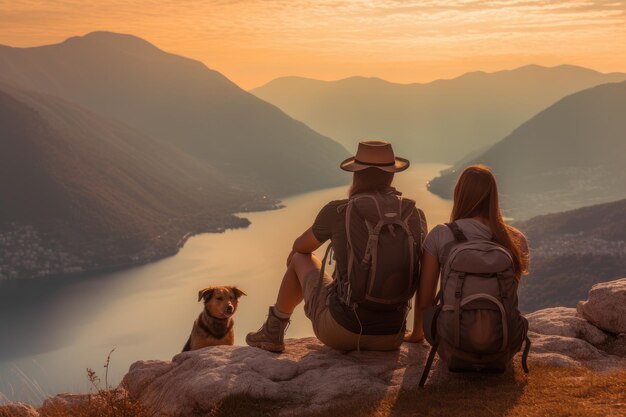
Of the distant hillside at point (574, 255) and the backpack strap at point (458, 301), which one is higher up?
the backpack strap at point (458, 301)

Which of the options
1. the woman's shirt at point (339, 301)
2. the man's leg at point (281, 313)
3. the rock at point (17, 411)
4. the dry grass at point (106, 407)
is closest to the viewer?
the dry grass at point (106, 407)

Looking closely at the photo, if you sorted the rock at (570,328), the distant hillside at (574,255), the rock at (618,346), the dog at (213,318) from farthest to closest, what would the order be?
1. the distant hillside at (574,255)
2. the rock at (570,328)
3. the dog at (213,318)
4. the rock at (618,346)

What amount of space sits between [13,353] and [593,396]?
14683 cm

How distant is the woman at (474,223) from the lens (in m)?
7.95

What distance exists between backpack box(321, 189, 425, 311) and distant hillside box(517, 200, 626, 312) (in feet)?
423

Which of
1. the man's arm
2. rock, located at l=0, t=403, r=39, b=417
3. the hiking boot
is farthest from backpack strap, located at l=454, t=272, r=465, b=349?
rock, located at l=0, t=403, r=39, b=417

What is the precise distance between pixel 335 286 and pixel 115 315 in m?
152

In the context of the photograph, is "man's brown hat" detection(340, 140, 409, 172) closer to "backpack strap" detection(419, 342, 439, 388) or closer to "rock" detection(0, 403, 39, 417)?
"backpack strap" detection(419, 342, 439, 388)

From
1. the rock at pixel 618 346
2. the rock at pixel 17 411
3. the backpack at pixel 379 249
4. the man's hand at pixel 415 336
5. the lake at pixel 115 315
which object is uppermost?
the backpack at pixel 379 249

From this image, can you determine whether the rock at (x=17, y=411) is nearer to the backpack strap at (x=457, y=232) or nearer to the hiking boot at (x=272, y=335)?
the hiking boot at (x=272, y=335)

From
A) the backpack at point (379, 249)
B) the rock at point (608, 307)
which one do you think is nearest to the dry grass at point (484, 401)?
Result: the backpack at point (379, 249)

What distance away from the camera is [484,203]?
8.07m

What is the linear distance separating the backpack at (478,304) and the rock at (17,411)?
6.27m

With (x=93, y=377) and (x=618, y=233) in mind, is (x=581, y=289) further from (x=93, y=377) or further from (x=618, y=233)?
(x=93, y=377)
